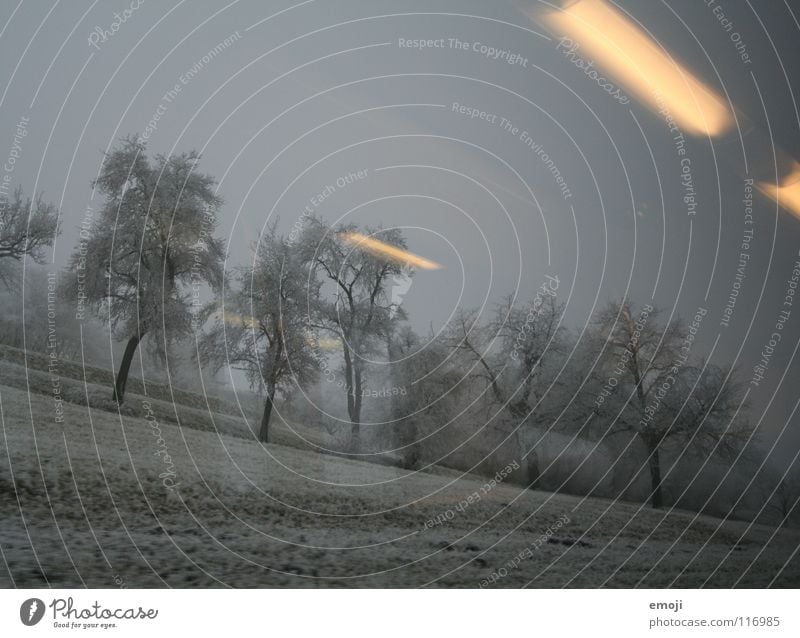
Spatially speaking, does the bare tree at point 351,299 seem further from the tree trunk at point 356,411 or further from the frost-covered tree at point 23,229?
the frost-covered tree at point 23,229

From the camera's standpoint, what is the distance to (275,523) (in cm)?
208

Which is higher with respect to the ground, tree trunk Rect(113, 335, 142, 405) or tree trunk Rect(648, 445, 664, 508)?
tree trunk Rect(113, 335, 142, 405)

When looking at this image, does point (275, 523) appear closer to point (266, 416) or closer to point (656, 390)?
point (266, 416)

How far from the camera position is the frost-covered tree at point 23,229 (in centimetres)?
188

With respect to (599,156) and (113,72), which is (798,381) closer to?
(599,156)

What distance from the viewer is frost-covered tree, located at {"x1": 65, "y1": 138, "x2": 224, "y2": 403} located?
1.97 m

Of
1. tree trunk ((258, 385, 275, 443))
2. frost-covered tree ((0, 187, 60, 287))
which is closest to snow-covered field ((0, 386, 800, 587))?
tree trunk ((258, 385, 275, 443))

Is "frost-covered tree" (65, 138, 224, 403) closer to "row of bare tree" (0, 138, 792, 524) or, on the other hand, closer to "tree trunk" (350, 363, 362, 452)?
"row of bare tree" (0, 138, 792, 524)

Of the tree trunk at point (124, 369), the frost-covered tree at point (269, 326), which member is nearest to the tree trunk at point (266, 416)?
the frost-covered tree at point (269, 326)

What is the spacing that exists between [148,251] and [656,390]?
1.83 m

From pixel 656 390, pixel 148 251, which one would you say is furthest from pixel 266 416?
pixel 656 390

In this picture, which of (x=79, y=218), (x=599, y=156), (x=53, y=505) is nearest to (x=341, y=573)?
(x=53, y=505)

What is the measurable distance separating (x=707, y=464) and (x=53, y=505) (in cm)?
223

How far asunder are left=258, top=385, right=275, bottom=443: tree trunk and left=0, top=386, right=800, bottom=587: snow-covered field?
0.12 ft
